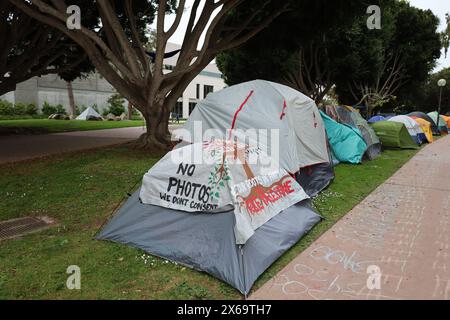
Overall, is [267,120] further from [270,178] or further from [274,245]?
[274,245]

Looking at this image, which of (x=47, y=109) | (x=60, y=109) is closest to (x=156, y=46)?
(x=47, y=109)

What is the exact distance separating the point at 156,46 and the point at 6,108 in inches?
1265

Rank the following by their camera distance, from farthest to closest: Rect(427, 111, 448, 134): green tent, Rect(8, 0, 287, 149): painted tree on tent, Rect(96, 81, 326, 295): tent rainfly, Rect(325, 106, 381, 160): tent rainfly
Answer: Rect(427, 111, 448, 134): green tent < Rect(325, 106, 381, 160): tent rainfly < Rect(8, 0, 287, 149): painted tree on tent < Rect(96, 81, 326, 295): tent rainfly

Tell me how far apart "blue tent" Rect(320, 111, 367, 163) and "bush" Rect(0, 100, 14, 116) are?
1384 inches

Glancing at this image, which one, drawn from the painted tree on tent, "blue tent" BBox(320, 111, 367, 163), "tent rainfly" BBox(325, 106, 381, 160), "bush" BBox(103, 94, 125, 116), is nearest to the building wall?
"bush" BBox(103, 94, 125, 116)

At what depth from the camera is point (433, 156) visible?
45.9 ft

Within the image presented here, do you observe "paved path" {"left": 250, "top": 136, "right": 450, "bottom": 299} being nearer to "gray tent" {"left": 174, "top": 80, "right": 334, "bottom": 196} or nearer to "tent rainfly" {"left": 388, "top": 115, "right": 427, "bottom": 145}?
"gray tent" {"left": 174, "top": 80, "right": 334, "bottom": 196}

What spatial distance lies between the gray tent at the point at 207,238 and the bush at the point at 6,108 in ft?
122

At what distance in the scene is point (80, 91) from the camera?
4712cm

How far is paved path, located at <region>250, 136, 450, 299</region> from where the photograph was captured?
12.4 ft

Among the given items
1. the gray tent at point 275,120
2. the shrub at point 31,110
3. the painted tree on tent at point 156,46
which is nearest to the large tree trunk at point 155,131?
the painted tree on tent at point 156,46

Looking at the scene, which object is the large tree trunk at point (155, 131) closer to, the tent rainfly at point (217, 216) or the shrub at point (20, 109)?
the tent rainfly at point (217, 216)

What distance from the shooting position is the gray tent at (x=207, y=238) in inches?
158
